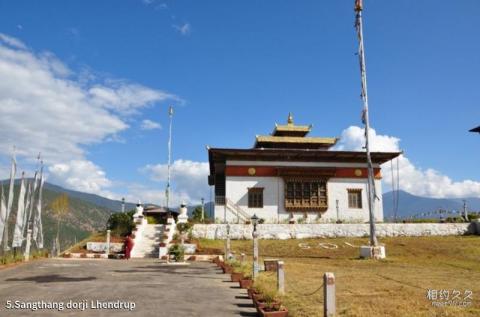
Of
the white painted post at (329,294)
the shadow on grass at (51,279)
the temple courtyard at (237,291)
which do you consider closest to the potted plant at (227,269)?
the temple courtyard at (237,291)

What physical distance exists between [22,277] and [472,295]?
1359 cm

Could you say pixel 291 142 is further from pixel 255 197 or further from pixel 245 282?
pixel 245 282

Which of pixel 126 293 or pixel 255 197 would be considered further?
pixel 255 197

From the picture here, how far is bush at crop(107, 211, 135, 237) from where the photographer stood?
29.3m

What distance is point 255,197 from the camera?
32.6 metres

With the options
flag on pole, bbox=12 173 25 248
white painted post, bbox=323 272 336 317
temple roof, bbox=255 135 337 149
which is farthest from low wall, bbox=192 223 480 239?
white painted post, bbox=323 272 336 317

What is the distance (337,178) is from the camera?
33.3 m

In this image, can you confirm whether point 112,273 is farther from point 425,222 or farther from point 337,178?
point 425,222

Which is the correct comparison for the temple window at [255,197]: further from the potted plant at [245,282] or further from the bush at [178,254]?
the potted plant at [245,282]

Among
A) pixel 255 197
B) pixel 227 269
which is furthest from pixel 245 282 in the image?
pixel 255 197

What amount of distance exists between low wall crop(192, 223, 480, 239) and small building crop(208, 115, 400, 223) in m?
2.88

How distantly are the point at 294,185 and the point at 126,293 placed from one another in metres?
23.8

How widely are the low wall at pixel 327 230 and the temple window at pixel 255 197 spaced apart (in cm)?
357

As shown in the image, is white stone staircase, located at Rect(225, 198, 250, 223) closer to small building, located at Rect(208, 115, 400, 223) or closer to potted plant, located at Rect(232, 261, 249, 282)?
small building, located at Rect(208, 115, 400, 223)
